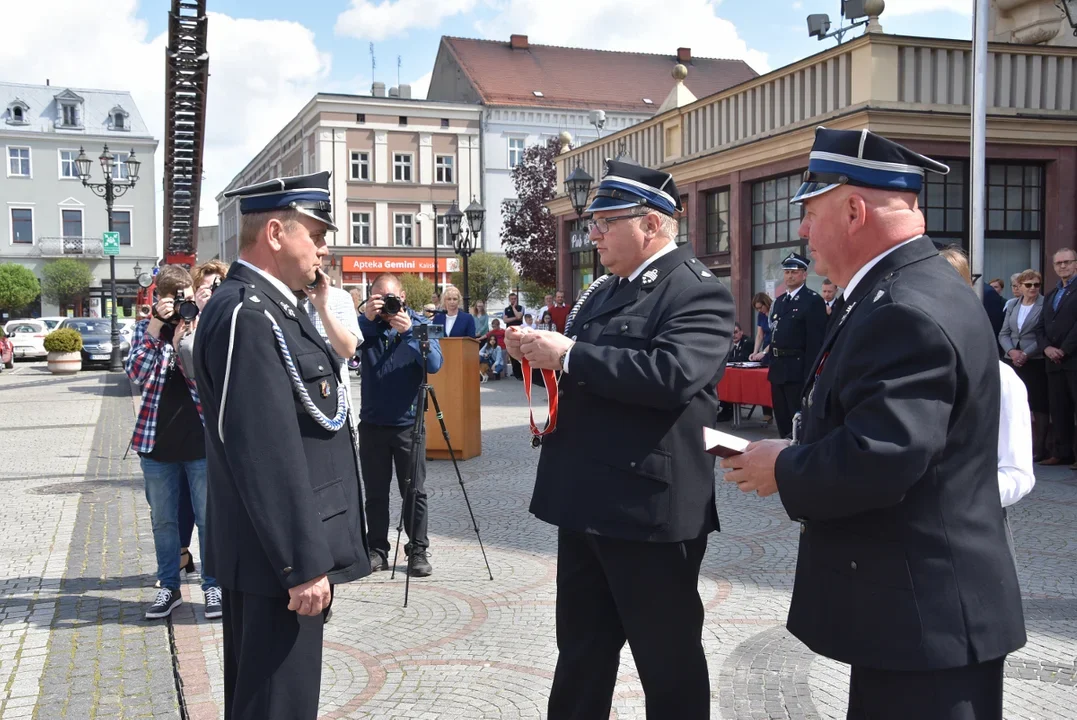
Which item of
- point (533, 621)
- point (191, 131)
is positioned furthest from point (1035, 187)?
point (191, 131)

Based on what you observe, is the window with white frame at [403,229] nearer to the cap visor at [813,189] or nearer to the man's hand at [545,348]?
the man's hand at [545,348]

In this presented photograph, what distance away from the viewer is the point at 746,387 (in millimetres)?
12336

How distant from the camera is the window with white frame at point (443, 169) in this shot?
58.2m

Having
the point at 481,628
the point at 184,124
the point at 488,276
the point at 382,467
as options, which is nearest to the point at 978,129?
the point at 382,467

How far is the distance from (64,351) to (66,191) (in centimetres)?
4548

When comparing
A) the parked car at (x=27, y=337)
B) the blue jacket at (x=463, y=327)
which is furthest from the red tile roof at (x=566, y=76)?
the blue jacket at (x=463, y=327)

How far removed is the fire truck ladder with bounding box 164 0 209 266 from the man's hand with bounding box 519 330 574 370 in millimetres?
15386

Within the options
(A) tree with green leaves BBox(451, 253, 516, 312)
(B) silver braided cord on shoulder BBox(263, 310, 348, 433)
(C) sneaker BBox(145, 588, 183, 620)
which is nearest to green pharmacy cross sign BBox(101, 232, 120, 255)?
(C) sneaker BBox(145, 588, 183, 620)

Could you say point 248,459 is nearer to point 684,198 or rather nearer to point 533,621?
point 533,621

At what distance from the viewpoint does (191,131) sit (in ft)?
71.5

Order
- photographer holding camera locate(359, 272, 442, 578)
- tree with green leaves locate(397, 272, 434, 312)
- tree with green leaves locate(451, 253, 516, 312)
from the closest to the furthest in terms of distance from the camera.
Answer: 1. photographer holding camera locate(359, 272, 442, 578)
2. tree with green leaves locate(397, 272, 434, 312)
3. tree with green leaves locate(451, 253, 516, 312)

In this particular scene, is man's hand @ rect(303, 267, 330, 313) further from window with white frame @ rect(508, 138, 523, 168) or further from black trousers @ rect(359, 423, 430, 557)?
window with white frame @ rect(508, 138, 523, 168)

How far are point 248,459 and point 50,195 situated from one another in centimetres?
7220

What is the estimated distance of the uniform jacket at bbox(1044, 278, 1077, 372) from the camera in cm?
948
